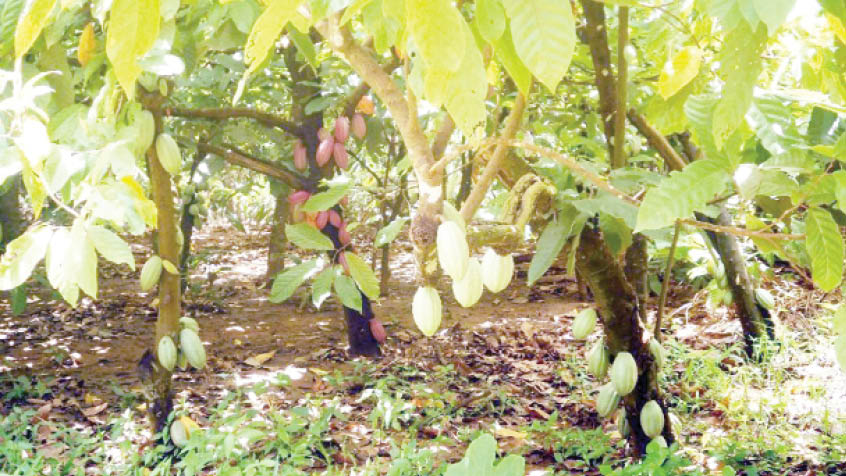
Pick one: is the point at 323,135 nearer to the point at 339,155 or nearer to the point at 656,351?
the point at 339,155

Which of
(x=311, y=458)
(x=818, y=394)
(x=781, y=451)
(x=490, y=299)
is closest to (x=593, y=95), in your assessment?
(x=490, y=299)

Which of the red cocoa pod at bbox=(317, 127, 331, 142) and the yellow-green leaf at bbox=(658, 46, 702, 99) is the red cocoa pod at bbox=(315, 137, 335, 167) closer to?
the red cocoa pod at bbox=(317, 127, 331, 142)

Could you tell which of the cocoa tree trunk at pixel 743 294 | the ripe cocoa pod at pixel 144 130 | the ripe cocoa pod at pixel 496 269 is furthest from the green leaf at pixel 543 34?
the cocoa tree trunk at pixel 743 294

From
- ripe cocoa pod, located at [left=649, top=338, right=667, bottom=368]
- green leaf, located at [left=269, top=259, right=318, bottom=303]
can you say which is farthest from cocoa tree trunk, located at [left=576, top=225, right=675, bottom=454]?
green leaf, located at [left=269, top=259, right=318, bottom=303]

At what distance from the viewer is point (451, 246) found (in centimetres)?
105

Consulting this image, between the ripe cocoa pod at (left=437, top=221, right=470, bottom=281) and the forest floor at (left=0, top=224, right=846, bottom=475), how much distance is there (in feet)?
4.16

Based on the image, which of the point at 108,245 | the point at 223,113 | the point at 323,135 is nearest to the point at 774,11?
the point at 108,245

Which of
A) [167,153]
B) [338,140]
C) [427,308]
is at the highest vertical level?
[338,140]

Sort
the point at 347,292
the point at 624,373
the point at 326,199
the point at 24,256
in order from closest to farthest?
the point at 24,256 < the point at 326,199 < the point at 624,373 < the point at 347,292

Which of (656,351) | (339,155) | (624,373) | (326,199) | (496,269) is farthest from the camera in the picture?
(339,155)

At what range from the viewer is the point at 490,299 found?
5117mm

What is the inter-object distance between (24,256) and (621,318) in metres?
1.57

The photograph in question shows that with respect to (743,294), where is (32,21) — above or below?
above

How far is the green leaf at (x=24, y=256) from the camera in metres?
1.14
